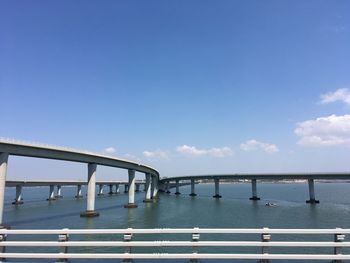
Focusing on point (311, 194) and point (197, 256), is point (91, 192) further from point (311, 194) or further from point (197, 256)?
point (311, 194)

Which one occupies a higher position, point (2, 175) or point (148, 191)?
point (2, 175)

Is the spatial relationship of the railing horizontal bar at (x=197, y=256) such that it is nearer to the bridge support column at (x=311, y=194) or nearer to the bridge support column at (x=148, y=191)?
the bridge support column at (x=148, y=191)

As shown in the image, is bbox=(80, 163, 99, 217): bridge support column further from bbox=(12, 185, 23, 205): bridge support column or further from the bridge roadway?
bbox=(12, 185, 23, 205): bridge support column

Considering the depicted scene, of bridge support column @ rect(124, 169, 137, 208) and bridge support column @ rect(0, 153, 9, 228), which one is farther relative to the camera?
bridge support column @ rect(124, 169, 137, 208)

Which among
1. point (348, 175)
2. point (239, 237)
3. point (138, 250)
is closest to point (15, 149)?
point (138, 250)

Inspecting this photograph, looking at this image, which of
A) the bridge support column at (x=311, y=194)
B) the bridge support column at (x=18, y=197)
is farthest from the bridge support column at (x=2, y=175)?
the bridge support column at (x=311, y=194)

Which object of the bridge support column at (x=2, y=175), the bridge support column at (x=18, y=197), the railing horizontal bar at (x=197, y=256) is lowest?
the bridge support column at (x=18, y=197)

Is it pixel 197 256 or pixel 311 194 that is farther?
pixel 311 194

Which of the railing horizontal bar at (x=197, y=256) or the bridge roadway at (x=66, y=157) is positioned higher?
the bridge roadway at (x=66, y=157)

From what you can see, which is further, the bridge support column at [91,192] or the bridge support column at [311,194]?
the bridge support column at [311,194]

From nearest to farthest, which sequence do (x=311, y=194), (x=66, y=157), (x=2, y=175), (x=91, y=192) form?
(x=2, y=175) < (x=66, y=157) < (x=91, y=192) < (x=311, y=194)

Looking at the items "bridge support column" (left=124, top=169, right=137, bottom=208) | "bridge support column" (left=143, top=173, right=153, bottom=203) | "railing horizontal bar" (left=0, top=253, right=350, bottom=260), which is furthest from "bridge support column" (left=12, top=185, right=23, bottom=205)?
"railing horizontal bar" (left=0, top=253, right=350, bottom=260)

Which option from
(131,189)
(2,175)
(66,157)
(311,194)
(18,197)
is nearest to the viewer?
(2,175)

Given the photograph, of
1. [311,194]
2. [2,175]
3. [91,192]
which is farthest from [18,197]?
[311,194]
